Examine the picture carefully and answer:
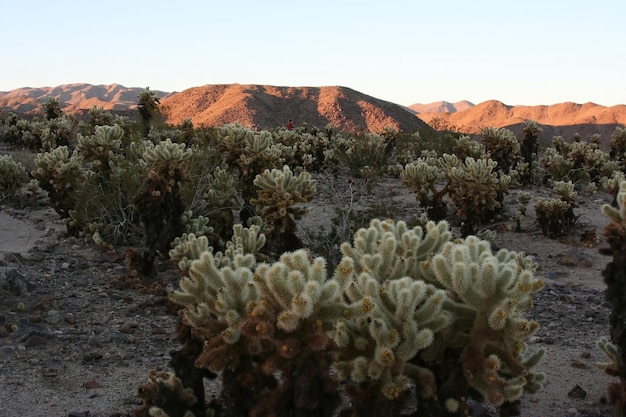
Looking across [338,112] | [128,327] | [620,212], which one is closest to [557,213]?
[620,212]

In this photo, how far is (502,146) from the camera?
1571 cm

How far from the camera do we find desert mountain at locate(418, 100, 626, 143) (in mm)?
47969

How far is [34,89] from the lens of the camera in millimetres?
111375

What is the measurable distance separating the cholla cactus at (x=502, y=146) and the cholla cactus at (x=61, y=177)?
34.4ft

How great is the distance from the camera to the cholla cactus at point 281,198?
7.28 metres

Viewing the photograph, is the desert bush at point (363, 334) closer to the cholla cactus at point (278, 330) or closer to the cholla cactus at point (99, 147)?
the cholla cactus at point (278, 330)

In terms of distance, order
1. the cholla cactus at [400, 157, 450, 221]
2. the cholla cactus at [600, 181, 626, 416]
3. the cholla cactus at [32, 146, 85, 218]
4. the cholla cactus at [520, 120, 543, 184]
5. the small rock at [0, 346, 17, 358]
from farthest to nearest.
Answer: the cholla cactus at [520, 120, 543, 184] < the cholla cactus at [400, 157, 450, 221] < the cholla cactus at [32, 146, 85, 218] < the small rock at [0, 346, 17, 358] < the cholla cactus at [600, 181, 626, 416]

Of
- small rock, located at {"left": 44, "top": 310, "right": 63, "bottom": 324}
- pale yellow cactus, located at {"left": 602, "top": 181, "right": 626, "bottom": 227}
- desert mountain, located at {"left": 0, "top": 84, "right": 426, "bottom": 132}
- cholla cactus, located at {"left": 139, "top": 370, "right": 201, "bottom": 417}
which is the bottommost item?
small rock, located at {"left": 44, "top": 310, "right": 63, "bottom": 324}

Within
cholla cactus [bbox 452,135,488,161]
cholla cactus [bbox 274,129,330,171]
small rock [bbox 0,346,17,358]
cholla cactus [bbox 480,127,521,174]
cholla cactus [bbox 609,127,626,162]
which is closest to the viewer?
small rock [bbox 0,346,17,358]

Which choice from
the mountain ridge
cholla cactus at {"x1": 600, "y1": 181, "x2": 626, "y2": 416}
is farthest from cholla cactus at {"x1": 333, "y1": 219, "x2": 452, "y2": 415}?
the mountain ridge

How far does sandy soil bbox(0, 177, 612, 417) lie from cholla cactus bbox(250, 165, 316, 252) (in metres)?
1.06

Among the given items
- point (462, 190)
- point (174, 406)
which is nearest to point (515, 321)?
point (174, 406)

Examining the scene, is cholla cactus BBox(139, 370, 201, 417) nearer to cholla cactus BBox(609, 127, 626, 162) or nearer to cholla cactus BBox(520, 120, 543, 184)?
cholla cactus BBox(520, 120, 543, 184)

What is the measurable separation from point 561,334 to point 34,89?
121 meters
